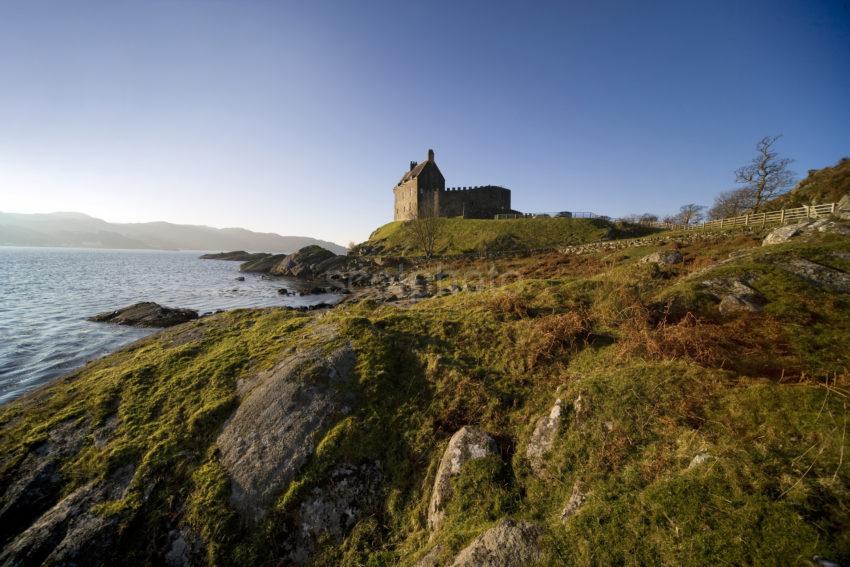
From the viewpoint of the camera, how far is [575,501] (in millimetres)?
4867

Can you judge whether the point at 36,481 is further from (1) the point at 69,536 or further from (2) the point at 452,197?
(2) the point at 452,197

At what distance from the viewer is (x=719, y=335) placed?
7.38 m

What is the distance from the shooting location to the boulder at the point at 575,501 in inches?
185

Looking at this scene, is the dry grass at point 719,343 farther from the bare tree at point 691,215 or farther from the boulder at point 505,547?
the bare tree at point 691,215

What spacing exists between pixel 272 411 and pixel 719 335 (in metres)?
10.6

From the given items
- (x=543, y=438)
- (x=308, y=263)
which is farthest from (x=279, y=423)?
(x=308, y=263)

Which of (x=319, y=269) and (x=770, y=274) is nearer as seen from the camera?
(x=770, y=274)

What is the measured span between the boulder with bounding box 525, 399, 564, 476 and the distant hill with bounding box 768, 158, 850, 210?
47876mm

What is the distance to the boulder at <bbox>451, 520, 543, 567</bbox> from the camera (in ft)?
14.3

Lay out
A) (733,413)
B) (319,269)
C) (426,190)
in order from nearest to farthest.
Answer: (733,413) → (319,269) → (426,190)

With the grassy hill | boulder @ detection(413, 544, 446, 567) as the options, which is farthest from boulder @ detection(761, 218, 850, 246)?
the grassy hill

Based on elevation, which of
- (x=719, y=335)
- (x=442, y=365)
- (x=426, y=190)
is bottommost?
(x=442, y=365)

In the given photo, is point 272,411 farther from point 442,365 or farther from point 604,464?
point 604,464

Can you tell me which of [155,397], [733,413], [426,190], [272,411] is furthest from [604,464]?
[426,190]
